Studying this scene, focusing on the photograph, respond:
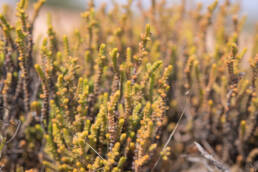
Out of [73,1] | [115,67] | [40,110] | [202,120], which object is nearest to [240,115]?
[202,120]

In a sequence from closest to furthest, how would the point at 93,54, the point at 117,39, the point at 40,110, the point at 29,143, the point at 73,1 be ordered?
1. the point at 40,110
2. the point at 29,143
3. the point at 93,54
4. the point at 117,39
5. the point at 73,1

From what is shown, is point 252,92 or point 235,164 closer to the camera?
point 252,92

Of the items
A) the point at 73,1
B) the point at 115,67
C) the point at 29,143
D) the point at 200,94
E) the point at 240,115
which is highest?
the point at 73,1

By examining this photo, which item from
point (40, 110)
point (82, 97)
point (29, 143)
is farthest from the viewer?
point (29, 143)

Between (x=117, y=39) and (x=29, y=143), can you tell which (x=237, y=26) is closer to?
(x=117, y=39)

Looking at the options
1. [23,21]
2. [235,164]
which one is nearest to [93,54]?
[23,21]

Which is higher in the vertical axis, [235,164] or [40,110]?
[40,110]
